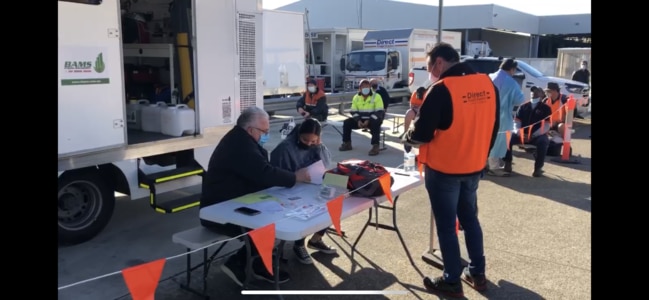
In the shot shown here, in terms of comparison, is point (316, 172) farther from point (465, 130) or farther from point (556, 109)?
point (556, 109)

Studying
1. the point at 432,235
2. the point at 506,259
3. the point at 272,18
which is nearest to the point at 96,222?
the point at 432,235

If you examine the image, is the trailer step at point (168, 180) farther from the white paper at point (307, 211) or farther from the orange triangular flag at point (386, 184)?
the orange triangular flag at point (386, 184)

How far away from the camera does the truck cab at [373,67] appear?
19688 millimetres

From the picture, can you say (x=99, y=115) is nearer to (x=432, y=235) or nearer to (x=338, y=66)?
(x=432, y=235)

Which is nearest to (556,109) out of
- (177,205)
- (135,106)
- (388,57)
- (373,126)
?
(373,126)

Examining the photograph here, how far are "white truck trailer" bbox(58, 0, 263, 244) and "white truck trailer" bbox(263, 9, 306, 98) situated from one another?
7.10 m

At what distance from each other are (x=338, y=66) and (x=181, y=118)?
55.0 feet

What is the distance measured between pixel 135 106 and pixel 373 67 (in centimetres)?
1429

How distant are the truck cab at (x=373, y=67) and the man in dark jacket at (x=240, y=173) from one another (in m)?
15.8

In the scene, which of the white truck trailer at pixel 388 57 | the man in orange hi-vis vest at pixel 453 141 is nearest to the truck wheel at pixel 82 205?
the man in orange hi-vis vest at pixel 453 141

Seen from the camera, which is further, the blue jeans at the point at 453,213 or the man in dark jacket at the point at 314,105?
the man in dark jacket at the point at 314,105

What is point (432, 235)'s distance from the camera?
481 centimetres
